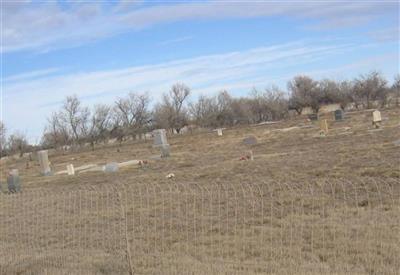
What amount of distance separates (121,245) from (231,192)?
4662 millimetres

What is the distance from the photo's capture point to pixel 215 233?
935 cm

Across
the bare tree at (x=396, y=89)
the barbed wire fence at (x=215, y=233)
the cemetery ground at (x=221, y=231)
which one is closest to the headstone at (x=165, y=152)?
the cemetery ground at (x=221, y=231)

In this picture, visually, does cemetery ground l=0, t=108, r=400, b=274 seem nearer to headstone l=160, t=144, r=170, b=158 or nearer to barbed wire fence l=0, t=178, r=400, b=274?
barbed wire fence l=0, t=178, r=400, b=274

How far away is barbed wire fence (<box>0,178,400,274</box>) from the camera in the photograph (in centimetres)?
719

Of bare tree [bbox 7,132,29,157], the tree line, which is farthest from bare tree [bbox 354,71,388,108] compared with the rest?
bare tree [bbox 7,132,29,157]

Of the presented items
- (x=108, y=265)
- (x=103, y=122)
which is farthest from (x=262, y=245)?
(x=103, y=122)

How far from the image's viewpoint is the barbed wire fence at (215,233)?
719cm

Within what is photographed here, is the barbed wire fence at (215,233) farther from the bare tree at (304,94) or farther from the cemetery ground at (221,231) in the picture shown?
the bare tree at (304,94)

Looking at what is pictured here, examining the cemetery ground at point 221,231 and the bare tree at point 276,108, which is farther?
the bare tree at point 276,108

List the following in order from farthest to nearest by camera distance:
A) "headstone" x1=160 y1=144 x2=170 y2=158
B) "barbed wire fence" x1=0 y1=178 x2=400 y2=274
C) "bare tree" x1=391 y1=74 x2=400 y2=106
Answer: "bare tree" x1=391 y1=74 x2=400 y2=106 → "headstone" x1=160 y1=144 x2=170 y2=158 → "barbed wire fence" x1=0 y1=178 x2=400 y2=274

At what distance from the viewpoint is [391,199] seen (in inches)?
406

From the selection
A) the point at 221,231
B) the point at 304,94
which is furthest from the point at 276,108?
the point at 221,231

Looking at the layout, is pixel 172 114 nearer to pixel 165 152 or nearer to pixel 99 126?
pixel 99 126

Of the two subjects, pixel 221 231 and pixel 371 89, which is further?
pixel 371 89
